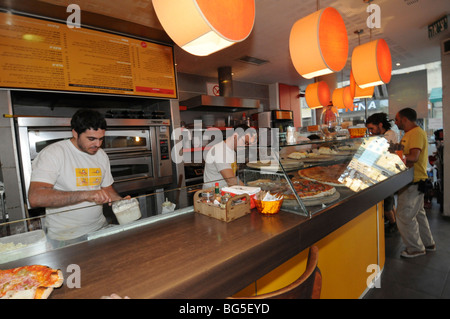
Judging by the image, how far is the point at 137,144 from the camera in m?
3.28

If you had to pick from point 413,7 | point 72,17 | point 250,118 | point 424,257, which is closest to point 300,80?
point 250,118

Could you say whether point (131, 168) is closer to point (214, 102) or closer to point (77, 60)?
point (77, 60)

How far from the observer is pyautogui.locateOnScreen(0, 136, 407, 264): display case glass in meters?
1.21

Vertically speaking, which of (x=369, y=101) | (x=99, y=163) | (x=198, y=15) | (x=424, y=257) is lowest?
(x=424, y=257)

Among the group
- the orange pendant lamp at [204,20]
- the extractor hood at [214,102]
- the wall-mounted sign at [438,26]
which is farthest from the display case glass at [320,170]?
the extractor hood at [214,102]

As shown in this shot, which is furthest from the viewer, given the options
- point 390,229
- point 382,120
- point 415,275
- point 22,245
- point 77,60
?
point 390,229

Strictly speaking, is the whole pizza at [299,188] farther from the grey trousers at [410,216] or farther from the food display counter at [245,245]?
the grey trousers at [410,216]

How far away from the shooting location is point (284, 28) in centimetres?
343

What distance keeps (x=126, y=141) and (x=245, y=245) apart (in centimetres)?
259

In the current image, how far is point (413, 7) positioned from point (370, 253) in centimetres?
316

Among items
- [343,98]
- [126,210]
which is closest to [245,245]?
[126,210]

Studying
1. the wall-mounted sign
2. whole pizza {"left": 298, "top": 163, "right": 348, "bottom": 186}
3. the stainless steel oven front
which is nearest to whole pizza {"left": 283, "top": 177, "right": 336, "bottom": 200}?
whole pizza {"left": 298, "top": 163, "right": 348, "bottom": 186}

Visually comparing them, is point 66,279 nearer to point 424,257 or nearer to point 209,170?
point 209,170

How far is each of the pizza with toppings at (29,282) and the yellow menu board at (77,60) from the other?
219cm
